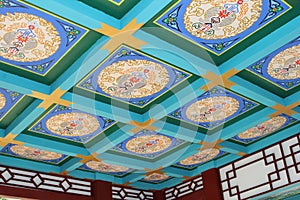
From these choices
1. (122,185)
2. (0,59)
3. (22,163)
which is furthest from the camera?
(122,185)

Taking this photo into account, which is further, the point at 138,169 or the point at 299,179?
the point at 138,169

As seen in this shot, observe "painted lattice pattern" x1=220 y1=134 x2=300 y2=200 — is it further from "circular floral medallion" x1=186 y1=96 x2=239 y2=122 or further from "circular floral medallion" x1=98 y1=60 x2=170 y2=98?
"circular floral medallion" x1=98 y1=60 x2=170 y2=98

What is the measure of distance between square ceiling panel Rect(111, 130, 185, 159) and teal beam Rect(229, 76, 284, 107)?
1.73 metres

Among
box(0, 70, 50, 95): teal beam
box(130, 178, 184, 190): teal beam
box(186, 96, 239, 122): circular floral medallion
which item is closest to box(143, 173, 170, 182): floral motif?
box(130, 178, 184, 190): teal beam

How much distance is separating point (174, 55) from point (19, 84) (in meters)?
1.87

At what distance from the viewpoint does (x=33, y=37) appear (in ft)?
12.6

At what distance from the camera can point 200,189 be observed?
25.3 ft

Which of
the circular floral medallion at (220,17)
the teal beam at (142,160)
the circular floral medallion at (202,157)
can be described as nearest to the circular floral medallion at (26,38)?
the circular floral medallion at (220,17)

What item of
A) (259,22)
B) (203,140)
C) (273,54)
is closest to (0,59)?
(259,22)

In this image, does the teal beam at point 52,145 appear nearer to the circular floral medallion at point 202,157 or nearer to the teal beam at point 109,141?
the teal beam at point 109,141

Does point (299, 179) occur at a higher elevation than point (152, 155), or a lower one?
lower

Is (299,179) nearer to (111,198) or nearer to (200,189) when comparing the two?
(200,189)

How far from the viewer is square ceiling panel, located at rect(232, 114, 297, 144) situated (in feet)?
19.6

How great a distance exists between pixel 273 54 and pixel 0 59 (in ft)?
10.2
